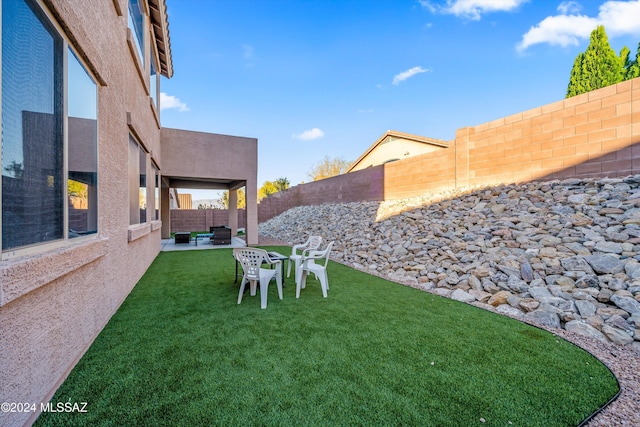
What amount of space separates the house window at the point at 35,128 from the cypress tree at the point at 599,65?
69.7 feet

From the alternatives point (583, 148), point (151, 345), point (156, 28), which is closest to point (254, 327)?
point (151, 345)

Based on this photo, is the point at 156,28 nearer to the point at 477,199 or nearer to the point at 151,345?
the point at 151,345

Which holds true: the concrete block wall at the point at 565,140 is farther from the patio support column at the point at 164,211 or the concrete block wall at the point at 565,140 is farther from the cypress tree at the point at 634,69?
the cypress tree at the point at 634,69

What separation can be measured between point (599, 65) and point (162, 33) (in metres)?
20.6

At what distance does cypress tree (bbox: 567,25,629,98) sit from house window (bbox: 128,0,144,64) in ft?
66.7

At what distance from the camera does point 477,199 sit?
735 cm

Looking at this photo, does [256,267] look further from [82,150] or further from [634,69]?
[634,69]

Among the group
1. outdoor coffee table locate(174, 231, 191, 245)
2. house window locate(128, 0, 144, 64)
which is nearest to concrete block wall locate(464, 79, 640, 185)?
house window locate(128, 0, 144, 64)

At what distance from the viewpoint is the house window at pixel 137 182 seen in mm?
4855

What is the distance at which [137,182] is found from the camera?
210 inches

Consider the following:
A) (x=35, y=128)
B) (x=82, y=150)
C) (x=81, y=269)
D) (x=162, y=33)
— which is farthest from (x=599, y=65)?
(x=81, y=269)

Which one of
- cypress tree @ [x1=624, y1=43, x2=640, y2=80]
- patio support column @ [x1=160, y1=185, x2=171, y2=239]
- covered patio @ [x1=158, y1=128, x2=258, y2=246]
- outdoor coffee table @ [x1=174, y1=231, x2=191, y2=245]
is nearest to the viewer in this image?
covered patio @ [x1=158, y1=128, x2=258, y2=246]

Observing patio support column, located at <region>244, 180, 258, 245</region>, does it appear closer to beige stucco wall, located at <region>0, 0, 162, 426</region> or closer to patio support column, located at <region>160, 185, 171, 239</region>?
patio support column, located at <region>160, 185, 171, 239</region>

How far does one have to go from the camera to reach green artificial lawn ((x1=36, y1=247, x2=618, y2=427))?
1.87 metres
